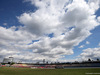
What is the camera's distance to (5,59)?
160250mm
